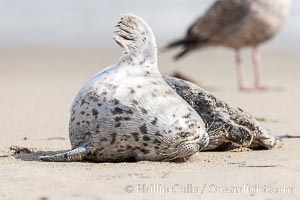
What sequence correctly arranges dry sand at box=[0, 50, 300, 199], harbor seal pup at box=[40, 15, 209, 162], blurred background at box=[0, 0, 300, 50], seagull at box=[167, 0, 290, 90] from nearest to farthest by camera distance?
dry sand at box=[0, 50, 300, 199]
harbor seal pup at box=[40, 15, 209, 162]
seagull at box=[167, 0, 290, 90]
blurred background at box=[0, 0, 300, 50]

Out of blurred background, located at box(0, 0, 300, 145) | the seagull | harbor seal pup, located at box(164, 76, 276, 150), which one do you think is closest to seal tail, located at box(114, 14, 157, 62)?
harbor seal pup, located at box(164, 76, 276, 150)

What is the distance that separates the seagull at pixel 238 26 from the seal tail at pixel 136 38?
6.37 m

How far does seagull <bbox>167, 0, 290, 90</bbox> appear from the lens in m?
11.8

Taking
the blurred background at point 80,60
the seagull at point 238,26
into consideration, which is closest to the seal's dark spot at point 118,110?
the blurred background at point 80,60

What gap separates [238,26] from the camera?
12086mm

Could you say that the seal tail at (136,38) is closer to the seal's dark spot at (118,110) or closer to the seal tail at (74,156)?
the seal's dark spot at (118,110)

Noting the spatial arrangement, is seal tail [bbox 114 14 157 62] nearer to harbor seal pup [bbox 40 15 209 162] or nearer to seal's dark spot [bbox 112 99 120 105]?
harbor seal pup [bbox 40 15 209 162]

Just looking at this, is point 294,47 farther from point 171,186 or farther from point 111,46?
point 171,186

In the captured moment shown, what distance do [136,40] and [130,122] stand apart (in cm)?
59

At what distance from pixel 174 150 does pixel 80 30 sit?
15.7m

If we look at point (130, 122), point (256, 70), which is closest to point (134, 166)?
point (130, 122)

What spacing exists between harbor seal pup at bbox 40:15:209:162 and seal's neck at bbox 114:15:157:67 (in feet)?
0.18

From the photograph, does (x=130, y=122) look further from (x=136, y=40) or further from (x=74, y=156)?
(x=136, y=40)

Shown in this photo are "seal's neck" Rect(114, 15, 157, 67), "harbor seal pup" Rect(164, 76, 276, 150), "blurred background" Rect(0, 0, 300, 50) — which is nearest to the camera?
"seal's neck" Rect(114, 15, 157, 67)
